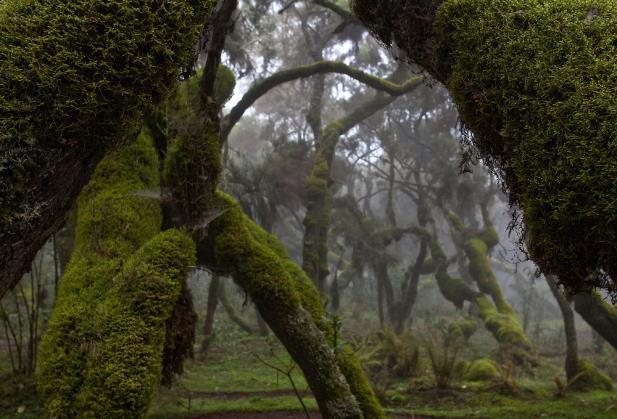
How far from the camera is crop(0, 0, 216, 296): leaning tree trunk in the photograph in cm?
208

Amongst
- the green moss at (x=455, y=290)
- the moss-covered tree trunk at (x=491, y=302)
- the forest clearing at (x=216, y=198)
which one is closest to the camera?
the forest clearing at (x=216, y=198)

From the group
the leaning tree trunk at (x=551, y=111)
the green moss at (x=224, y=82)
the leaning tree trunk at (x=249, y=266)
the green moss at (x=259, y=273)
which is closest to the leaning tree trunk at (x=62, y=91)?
the leaning tree trunk at (x=551, y=111)

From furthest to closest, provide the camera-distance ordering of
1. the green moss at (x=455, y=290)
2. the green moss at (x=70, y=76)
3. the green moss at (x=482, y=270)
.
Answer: the green moss at (x=455, y=290) → the green moss at (x=482, y=270) → the green moss at (x=70, y=76)

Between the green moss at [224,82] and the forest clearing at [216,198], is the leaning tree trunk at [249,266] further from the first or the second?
the green moss at [224,82]

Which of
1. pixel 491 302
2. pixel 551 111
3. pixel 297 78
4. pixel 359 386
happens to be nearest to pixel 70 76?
pixel 551 111

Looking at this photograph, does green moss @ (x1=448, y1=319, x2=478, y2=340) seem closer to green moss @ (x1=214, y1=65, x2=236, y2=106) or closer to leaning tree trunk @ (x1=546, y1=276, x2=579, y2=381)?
leaning tree trunk @ (x1=546, y1=276, x2=579, y2=381)

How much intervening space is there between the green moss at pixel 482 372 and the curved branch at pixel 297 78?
7.39m

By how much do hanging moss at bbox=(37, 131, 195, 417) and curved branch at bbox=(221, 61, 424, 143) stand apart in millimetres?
4483

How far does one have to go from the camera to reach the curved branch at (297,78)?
422 inches

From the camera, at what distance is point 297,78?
12.4m

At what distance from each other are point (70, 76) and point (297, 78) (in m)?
10.6

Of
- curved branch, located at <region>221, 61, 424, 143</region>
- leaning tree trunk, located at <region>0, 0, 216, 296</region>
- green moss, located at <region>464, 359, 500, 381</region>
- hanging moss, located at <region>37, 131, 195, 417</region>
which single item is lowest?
green moss, located at <region>464, 359, 500, 381</region>

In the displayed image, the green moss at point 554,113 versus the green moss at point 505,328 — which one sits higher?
the green moss at point 554,113

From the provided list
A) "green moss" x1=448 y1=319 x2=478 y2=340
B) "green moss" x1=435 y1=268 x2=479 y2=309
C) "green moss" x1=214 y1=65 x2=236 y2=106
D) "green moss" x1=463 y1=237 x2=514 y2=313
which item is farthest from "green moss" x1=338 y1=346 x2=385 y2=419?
"green moss" x1=435 y1=268 x2=479 y2=309
